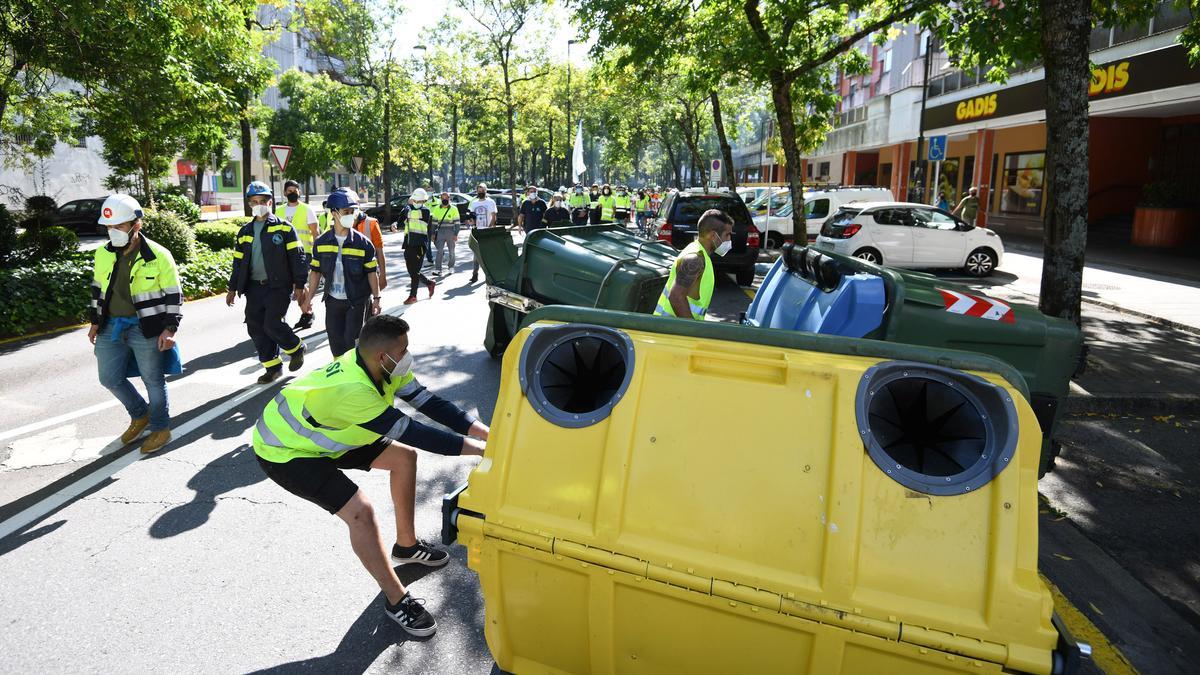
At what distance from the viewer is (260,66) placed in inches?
648

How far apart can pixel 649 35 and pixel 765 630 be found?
1432 centimetres

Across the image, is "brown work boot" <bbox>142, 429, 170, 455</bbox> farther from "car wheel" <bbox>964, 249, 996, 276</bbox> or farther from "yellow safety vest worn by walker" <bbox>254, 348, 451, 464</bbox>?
"car wheel" <bbox>964, 249, 996, 276</bbox>

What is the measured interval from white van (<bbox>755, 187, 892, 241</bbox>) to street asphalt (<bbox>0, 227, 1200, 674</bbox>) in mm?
14064

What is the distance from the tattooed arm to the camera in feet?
16.0

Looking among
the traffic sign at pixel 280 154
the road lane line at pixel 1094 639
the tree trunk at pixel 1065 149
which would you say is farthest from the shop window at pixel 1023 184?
the road lane line at pixel 1094 639

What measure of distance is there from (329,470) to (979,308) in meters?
3.42

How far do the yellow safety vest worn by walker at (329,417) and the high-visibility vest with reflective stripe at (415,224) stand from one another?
9.08 metres

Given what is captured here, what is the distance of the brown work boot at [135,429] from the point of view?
556cm

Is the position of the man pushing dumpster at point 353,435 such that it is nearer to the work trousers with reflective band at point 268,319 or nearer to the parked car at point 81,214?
the work trousers with reflective band at point 268,319

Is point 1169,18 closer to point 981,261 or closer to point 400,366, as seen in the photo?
A: point 981,261

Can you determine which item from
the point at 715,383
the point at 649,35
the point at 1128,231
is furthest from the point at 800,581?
the point at 1128,231

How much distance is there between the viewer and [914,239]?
1538 cm

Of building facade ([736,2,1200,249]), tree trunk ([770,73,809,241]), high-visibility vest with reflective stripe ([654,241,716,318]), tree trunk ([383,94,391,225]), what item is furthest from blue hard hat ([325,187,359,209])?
tree trunk ([383,94,391,225])

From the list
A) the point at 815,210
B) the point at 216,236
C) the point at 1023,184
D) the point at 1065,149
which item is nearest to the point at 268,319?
the point at 1065,149
